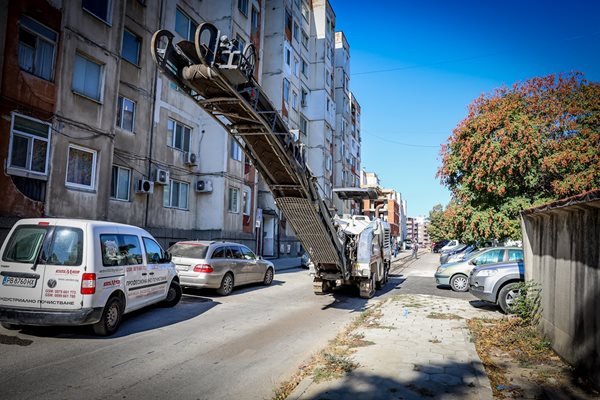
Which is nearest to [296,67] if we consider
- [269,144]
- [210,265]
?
[210,265]

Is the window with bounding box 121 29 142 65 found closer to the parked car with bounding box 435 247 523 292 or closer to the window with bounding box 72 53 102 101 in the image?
the window with bounding box 72 53 102 101

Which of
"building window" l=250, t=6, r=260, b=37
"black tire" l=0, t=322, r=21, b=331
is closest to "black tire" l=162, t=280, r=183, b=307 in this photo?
"black tire" l=0, t=322, r=21, b=331

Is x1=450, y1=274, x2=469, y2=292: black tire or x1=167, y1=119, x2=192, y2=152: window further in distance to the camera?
x1=167, y1=119, x2=192, y2=152: window

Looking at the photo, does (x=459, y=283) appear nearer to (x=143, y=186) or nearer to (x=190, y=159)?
Result: (x=143, y=186)

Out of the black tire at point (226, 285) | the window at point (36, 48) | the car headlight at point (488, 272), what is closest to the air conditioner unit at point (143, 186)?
the window at point (36, 48)

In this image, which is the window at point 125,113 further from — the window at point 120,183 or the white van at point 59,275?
the white van at point 59,275

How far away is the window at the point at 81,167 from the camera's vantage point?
45.6 feet

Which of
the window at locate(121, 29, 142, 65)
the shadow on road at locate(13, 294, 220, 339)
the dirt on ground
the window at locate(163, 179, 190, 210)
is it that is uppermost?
the window at locate(121, 29, 142, 65)

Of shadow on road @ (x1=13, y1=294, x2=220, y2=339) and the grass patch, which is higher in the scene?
the grass patch

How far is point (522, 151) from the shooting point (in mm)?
16094

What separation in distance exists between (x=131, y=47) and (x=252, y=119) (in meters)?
13.1

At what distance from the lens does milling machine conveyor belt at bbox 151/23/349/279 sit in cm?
669

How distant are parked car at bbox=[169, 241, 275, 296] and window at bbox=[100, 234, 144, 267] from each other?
10.7 feet

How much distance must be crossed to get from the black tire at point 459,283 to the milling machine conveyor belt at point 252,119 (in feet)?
20.6
